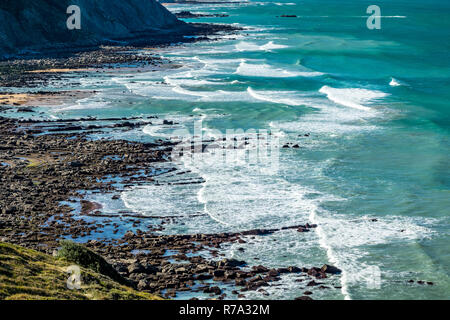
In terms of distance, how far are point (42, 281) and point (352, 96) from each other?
44341mm

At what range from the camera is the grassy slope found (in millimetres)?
13141

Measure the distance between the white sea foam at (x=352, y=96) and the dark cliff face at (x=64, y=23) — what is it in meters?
41.1

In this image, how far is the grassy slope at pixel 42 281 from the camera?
43.1 ft

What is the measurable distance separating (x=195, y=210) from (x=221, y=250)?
181 inches

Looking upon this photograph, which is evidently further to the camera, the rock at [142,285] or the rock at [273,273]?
the rock at [273,273]

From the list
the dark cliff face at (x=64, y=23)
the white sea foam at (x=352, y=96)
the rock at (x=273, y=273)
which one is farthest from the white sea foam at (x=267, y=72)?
A: the rock at (x=273, y=273)

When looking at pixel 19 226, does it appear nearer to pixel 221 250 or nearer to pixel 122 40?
pixel 221 250

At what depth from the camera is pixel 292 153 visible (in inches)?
1423

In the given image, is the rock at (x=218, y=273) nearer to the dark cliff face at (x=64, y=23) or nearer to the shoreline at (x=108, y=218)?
the shoreline at (x=108, y=218)

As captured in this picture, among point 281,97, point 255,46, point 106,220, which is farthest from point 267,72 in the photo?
point 106,220

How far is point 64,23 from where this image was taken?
8450 centimetres

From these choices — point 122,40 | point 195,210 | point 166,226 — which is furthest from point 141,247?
point 122,40

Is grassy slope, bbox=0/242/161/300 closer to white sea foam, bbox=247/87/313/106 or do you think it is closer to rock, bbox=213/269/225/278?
rock, bbox=213/269/225/278

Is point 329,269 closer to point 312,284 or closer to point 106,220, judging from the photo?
point 312,284
